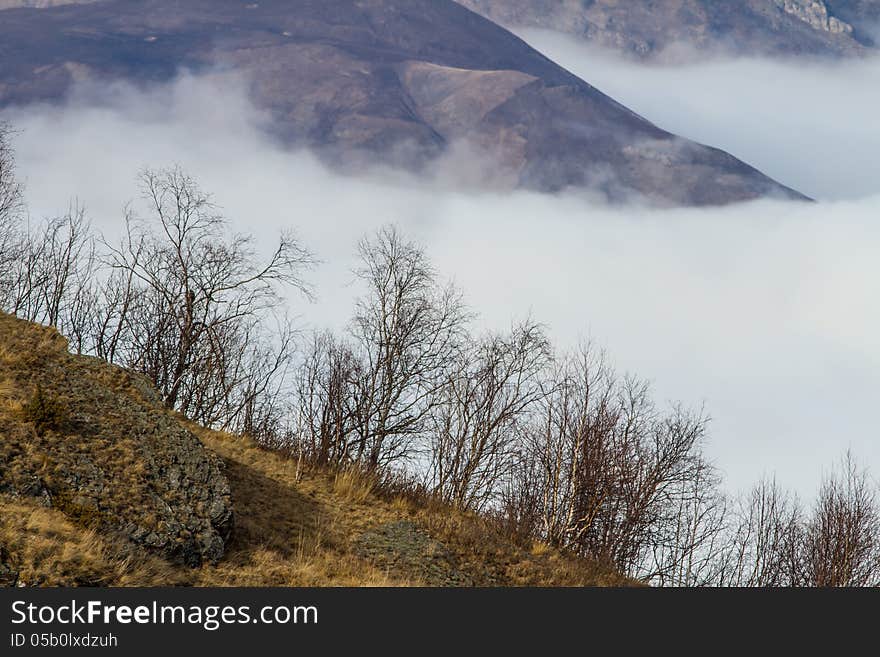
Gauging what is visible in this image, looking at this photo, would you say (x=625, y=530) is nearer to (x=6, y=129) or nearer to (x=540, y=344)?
(x=540, y=344)

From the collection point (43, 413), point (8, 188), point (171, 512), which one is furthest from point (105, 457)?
point (8, 188)

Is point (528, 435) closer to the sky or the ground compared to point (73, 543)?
closer to the sky

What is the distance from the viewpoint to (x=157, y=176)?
3534cm

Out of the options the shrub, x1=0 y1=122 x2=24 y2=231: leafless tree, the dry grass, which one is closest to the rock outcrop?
the shrub

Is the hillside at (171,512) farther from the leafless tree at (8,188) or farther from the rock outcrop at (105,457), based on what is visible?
the leafless tree at (8,188)

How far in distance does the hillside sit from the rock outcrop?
3 cm

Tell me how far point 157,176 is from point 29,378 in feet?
67.3

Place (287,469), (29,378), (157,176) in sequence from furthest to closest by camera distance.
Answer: (157,176) → (287,469) → (29,378)

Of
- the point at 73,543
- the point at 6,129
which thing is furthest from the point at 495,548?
A: the point at 6,129

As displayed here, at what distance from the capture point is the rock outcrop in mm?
13648

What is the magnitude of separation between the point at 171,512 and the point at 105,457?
69.2 inches

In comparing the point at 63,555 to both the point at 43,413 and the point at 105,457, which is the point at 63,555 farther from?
the point at 43,413

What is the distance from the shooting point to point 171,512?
14586 mm

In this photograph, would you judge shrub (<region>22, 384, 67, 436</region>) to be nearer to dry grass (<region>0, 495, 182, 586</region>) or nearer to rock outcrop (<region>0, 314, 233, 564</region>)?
rock outcrop (<region>0, 314, 233, 564</region>)
